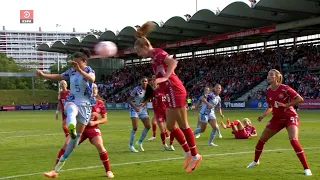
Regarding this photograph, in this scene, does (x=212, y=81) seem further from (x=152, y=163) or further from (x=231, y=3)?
(x=152, y=163)

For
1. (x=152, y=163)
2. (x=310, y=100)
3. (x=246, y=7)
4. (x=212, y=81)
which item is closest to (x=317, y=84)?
(x=310, y=100)

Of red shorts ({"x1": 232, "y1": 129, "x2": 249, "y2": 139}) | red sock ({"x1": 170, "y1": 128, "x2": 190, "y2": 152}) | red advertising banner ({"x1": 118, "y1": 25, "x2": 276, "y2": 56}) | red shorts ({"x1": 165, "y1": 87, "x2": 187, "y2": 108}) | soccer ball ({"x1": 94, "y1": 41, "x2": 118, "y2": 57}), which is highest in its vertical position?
red advertising banner ({"x1": 118, "y1": 25, "x2": 276, "y2": 56})

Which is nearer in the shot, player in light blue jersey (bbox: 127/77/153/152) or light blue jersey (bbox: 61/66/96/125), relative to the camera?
light blue jersey (bbox: 61/66/96/125)

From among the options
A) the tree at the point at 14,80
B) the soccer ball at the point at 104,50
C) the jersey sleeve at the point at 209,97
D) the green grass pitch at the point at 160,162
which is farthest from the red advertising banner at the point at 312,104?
the tree at the point at 14,80

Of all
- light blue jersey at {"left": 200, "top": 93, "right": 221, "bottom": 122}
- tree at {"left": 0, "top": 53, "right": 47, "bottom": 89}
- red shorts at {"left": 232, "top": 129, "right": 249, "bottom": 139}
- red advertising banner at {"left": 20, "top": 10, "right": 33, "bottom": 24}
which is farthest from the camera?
tree at {"left": 0, "top": 53, "right": 47, "bottom": 89}

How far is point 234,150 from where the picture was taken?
1391cm

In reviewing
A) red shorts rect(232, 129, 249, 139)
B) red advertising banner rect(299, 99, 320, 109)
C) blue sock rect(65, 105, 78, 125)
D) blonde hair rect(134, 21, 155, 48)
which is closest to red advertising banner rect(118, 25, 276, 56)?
red advertising banner rect(299, 99, 320, 109)

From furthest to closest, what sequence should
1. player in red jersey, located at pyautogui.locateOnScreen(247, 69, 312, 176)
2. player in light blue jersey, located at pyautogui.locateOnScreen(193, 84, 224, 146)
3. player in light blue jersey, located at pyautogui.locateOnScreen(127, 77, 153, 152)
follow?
player in light blue jersey, located at pyautogui.locateOnScreen(193, 84, 224, 146), player in light blue jersey, located at pyautogui.locateOnScreen(127, 77, 153, 152), player in red jersey, located at pyautogui.locateOnScreen(247, 69, 312, 176)

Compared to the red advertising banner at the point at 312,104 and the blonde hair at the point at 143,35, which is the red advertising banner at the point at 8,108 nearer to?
the red advertising banner at the point at 312,104

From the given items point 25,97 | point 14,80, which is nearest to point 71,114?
point 25,97

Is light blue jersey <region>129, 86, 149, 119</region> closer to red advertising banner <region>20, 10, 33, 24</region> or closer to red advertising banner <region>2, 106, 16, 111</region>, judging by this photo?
red advertising banner <region>2, 106, 16, 111</region>

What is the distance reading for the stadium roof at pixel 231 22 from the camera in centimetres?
4206

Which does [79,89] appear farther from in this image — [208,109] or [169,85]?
[208,109]

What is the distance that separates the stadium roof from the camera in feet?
138
